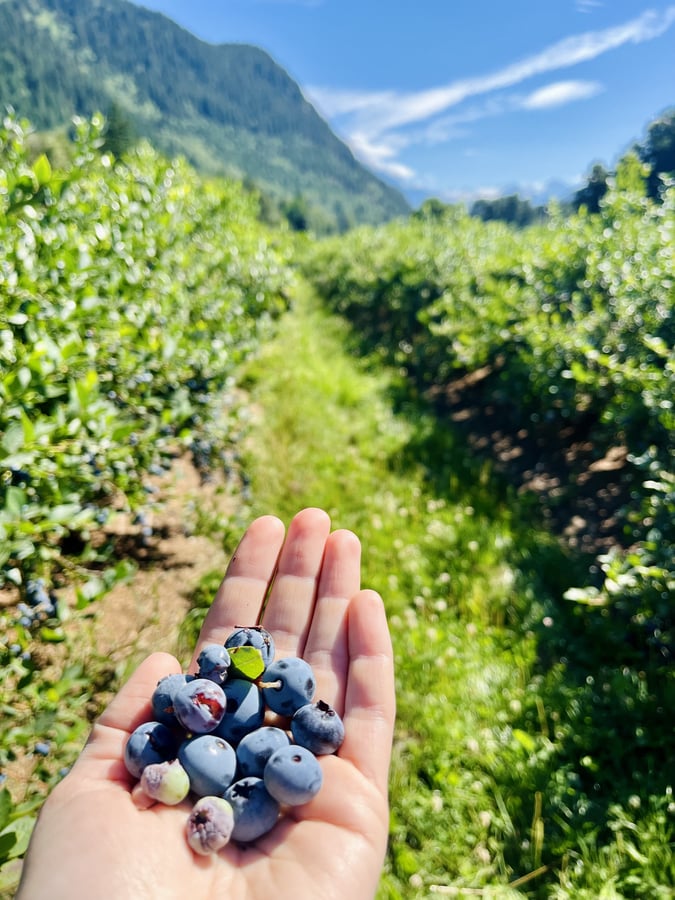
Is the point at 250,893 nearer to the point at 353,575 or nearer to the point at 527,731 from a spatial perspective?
the point at 353,575

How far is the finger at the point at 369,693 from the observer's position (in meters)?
1.33

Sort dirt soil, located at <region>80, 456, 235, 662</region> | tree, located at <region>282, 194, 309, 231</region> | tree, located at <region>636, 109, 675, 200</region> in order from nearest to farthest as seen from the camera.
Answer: dirt soil, located at <region>80, 456, 235, 662</region>
tree, located at <region>636, 109, 675, 200</region>
tree, located at <region>282, 194, 309, 231</region>

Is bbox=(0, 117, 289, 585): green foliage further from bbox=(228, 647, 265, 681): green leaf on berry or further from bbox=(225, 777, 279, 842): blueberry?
bbox=(225, 777, 279, 842): blueberry

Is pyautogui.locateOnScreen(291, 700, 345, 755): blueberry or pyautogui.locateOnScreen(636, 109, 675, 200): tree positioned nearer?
pyautogui.locateOnScreen(291, 700, 345, 755): blueberry

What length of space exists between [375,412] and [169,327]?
122 inches

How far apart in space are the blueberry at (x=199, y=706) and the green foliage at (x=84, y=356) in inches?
21.2

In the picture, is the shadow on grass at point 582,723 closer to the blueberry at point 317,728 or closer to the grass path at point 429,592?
the grass path at point 429,592

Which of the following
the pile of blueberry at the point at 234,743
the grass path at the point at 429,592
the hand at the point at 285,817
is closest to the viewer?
the hand at the point at 285,817

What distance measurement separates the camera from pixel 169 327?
9.96 feet

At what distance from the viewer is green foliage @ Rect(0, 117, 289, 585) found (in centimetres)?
161

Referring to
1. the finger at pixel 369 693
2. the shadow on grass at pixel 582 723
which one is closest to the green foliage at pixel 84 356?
the finger at pixel 369 693

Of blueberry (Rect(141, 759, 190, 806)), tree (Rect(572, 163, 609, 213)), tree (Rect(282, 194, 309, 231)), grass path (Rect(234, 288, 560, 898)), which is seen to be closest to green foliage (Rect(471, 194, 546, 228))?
tree (Rect(282, 194, 309, 231))

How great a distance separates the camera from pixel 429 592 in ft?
10.1

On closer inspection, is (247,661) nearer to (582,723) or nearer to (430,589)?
(582,723)
